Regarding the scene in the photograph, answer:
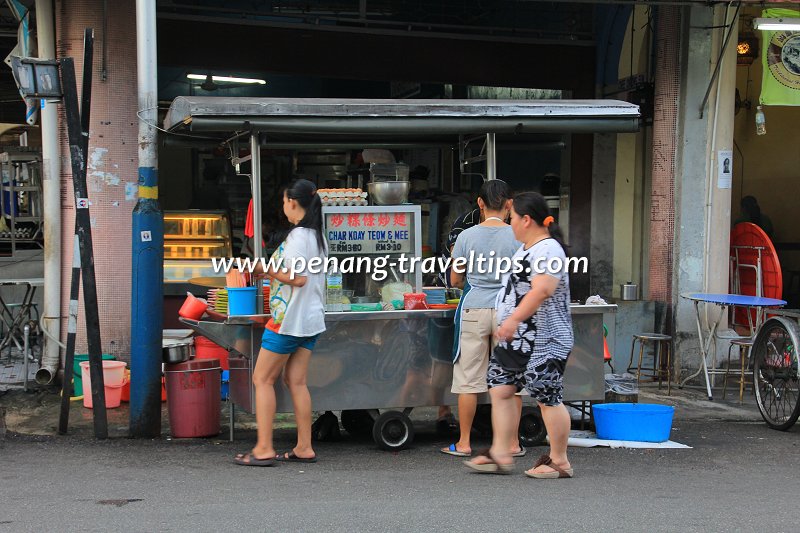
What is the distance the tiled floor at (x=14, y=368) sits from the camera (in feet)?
29.7

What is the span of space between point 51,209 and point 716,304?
6.44 meters

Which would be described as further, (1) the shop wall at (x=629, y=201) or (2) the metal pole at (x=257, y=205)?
(1) the shop wall at (x=629, y=201)

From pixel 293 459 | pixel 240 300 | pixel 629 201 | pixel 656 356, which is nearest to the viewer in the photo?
pixel 293 459

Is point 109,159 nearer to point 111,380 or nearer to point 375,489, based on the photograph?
point 111,380

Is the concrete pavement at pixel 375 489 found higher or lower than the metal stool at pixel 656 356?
lower

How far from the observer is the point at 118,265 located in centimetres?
896

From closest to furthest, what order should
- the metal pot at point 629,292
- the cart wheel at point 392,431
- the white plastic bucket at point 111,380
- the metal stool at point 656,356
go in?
the cart wheel at point 392,431 < the white plastic bucket at point 111,380 < the metal stool at point 656,356 < the metal pot at point 629,292

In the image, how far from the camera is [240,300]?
6730mm

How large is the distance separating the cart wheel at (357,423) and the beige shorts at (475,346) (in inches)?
46.3

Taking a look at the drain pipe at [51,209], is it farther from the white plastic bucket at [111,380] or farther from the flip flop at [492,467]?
the flip flop at [492,467]

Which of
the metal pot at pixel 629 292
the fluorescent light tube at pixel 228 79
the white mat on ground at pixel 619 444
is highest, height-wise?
the fluorescent light tube at pixel 228 79

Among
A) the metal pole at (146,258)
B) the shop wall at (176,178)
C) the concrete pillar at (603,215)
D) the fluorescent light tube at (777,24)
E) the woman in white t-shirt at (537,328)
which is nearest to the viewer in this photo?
the woman in white t-shirt at (537,328)

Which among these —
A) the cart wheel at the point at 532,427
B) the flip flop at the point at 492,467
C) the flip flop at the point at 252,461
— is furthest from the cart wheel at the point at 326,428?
the flip flop at the point at 492,467

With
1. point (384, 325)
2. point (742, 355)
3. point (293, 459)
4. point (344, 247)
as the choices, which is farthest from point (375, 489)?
point (742, 355)
